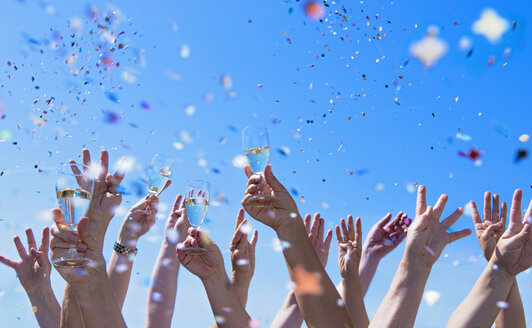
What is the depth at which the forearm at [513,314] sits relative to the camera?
442 cm

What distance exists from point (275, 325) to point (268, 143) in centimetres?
219

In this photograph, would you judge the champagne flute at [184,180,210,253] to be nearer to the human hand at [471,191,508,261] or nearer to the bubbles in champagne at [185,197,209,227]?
the bubbles in champagne at [185,197,209,227]

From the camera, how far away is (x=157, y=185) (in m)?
6.12

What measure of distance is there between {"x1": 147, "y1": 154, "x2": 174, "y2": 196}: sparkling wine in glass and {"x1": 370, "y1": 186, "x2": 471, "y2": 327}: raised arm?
140 inches

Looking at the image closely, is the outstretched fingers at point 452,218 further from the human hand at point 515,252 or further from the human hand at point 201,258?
the human hand at point 201,258

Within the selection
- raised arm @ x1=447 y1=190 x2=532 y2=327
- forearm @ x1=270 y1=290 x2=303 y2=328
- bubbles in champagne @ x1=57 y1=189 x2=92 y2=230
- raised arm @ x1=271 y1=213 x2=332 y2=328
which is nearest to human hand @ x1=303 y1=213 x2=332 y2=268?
raised arm @ x1=271 y1=213 x2=332 y2=328

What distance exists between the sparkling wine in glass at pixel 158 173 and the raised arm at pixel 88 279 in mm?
2674

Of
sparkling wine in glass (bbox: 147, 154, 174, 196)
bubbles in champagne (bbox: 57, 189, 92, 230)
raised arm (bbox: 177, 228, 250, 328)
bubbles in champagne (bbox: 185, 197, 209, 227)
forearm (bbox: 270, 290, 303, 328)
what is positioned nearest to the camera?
bubbles in champagne (bbox: 57, 189, 92, 230)

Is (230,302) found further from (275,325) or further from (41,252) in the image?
(41,252)

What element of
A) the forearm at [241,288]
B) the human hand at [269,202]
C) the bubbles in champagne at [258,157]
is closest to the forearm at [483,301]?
the human hand at [269,202]

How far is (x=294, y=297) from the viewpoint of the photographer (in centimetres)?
538

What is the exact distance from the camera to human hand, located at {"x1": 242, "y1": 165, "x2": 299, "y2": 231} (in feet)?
11.5

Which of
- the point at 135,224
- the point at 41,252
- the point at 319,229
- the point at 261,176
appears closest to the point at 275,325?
the point at 319,229

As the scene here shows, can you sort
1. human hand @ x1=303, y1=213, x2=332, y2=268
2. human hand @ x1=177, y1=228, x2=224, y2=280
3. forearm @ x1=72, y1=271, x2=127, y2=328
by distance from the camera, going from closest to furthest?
1. forearm @ x1=72, y1=271, x2=127, y2=328
2. human hand @ x1=177, y1=228, x2=224, y2=280
3. human hand @ x1=303, y1=213, x2=332, y2=268
